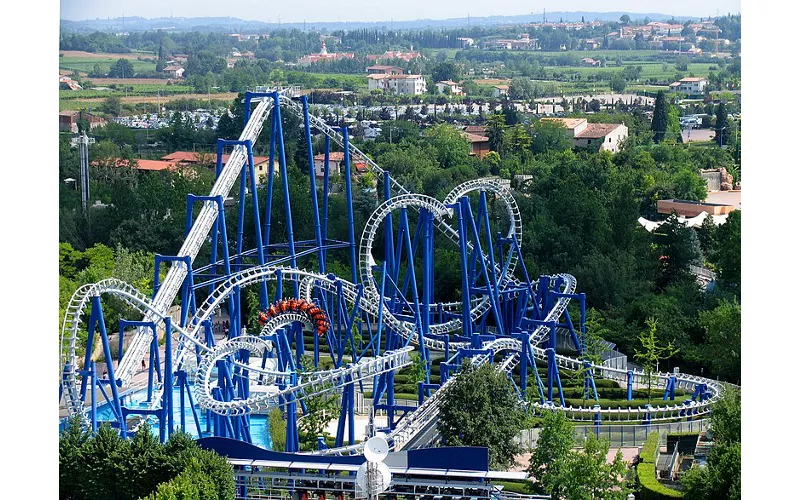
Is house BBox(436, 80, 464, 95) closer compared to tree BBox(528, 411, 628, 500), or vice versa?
tree BBox(528, 411, 628, 500)

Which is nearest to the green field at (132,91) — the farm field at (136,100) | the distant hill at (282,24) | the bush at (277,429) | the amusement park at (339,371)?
the farm field at (136,100)

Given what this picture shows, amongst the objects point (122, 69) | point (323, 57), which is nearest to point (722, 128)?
point (323, 57)

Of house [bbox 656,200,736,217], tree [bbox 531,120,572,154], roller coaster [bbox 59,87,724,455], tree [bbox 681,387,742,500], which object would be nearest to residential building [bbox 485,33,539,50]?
tree [bbox 531,120,572,154]

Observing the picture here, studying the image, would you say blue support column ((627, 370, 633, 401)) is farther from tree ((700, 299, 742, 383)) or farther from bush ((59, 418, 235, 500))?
bush ((59, 418, 235, 500))

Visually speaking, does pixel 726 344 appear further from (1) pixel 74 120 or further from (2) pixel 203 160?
(1) pixel 74 120

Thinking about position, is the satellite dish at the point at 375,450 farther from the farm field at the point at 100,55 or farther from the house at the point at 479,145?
the farm field at the point at 100,55

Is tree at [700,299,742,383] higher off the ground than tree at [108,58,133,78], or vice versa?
tree at [108,58,133,78]
